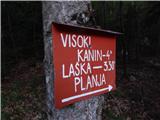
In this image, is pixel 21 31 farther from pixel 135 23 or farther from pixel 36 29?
pixel 135 23

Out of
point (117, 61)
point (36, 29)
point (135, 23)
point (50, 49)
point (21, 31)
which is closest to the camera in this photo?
point (50, 49)

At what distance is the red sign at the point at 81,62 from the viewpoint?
1.37 metres

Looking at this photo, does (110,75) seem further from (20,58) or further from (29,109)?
(20,58)

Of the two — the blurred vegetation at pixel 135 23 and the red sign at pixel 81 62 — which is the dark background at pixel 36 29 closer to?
the blurred vegetation at pixel 135 23

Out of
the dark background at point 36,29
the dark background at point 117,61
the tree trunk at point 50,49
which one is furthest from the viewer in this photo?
the dark background at point 36,29

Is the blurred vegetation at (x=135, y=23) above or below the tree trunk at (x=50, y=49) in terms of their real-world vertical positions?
above

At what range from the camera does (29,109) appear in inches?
276

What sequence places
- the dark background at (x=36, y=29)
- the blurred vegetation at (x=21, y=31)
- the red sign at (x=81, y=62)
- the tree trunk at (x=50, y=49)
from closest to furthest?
1. the red sign at (x=81, y=62)
2. the tree trunk at (x=50, y=49)
3. the dark background at (x=36, y=29)
4. the blurred vegetation at (x=21, y=31)

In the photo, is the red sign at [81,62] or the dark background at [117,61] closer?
the red sign at [81,62]

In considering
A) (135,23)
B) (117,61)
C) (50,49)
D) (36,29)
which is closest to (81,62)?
(50,49)

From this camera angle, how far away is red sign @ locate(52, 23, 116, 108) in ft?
4.48

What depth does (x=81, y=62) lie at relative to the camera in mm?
1551

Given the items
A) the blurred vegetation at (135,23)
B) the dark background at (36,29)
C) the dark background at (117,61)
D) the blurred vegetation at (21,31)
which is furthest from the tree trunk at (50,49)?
the blurred vegetation at (21,31)

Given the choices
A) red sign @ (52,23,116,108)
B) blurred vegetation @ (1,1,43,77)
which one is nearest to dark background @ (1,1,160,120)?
blurred vegetation @ (1,1,43,77)
